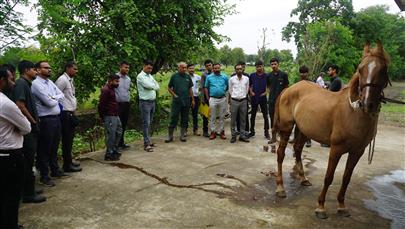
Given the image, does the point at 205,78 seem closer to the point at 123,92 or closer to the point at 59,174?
the point at 123,92

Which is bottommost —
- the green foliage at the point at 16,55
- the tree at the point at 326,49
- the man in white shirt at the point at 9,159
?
the man in white shirt at the point at 9,159

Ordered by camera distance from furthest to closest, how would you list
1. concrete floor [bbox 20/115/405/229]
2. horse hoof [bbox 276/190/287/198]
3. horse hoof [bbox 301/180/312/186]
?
horse hoof [bbox 301/180/312/186] → horse hoof [bbox 276/190/287/198] → concrete floor [bbox 20/115/405/229]

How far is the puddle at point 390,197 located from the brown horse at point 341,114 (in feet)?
1.84

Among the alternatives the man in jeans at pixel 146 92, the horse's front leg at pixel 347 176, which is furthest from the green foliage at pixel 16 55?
the horse's front leg at pixel 347 176

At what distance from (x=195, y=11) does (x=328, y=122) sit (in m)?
8.17

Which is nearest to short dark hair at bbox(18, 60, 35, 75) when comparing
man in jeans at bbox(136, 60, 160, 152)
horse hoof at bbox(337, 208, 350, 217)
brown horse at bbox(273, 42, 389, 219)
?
man in jeans at bbox(136, 60, 160, 152)

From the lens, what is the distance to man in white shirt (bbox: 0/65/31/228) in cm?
311

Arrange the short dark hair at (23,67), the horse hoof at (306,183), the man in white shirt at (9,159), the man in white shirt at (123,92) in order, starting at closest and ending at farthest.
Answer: the man in white shirt at (9,159) < the short dark hair at (23,67) < the horse hoof at (306,183) < the man in white shirt at (123,92)

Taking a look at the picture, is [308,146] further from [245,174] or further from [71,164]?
[71,164]

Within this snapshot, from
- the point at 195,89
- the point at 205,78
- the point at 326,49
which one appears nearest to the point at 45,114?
the point at 195,89

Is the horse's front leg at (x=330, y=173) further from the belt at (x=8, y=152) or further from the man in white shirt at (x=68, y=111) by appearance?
the man in white shirt at (x=68, y=111)

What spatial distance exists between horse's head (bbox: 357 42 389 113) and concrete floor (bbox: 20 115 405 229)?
4.86 ft

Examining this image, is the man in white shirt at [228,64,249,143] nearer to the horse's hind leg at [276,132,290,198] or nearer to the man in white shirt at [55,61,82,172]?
the horse's hind leg at [276,132,290,198]

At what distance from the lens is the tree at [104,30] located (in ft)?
32.0
